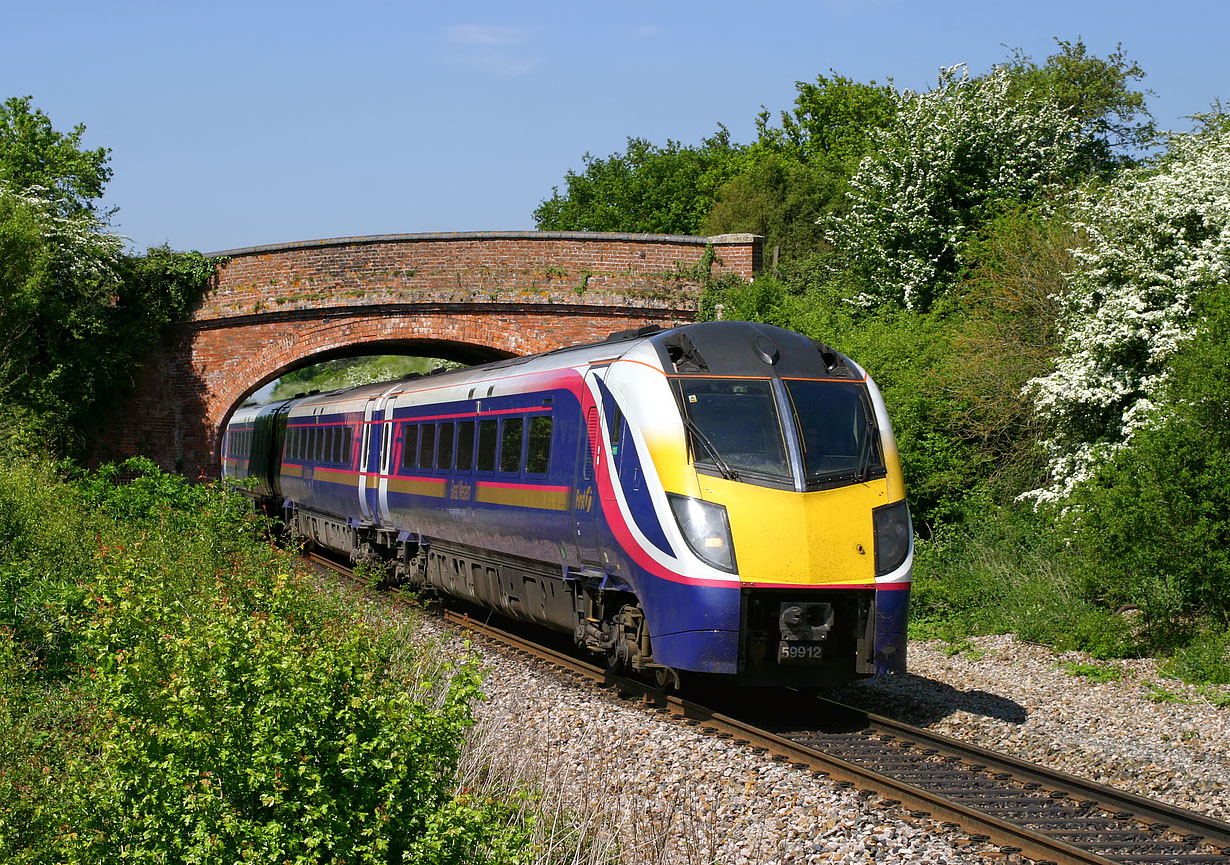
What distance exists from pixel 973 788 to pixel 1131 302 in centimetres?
871

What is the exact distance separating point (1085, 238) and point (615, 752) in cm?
1236

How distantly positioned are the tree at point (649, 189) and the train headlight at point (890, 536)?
49.9 m

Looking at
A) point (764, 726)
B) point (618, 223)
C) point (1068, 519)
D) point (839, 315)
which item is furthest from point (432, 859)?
point (618, 223)

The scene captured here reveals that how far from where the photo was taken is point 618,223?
65.2m

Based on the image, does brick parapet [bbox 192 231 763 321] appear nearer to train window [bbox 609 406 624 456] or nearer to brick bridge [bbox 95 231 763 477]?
brick bridge [bbox 95 231 763 477]

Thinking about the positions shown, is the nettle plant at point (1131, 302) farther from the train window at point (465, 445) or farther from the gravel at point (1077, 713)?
the train window at point (465, 445)

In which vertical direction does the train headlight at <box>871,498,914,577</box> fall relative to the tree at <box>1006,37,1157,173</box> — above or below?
below

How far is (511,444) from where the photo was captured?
39.2 ft

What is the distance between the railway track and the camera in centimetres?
609

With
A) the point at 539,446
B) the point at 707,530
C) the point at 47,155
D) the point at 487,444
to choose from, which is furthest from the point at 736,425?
the point at 47,155

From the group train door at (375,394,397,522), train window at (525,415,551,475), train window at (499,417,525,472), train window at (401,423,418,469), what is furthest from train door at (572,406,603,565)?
train door at (375,394,397,522)

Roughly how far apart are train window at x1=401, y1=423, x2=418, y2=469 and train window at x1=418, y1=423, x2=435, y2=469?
0.20m

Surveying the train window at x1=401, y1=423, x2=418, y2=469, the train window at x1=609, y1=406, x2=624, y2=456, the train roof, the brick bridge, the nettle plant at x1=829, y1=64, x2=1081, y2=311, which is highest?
the nettle plant at x1=829, y1=64, x2=1081, y2=311

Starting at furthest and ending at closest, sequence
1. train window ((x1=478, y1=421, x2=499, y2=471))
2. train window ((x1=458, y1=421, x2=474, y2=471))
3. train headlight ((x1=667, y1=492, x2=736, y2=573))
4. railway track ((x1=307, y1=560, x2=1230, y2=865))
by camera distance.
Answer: train window ((x1=458, y1=421, x2=474, y2=471)) → train window ((x1=478, y1=421, x2=499, y2=471)) → train headlight ((x1=667, y1=492, x2=736, y2=573)) → railway track ((x1=307, y1=560, x2=1230, y2=865))
